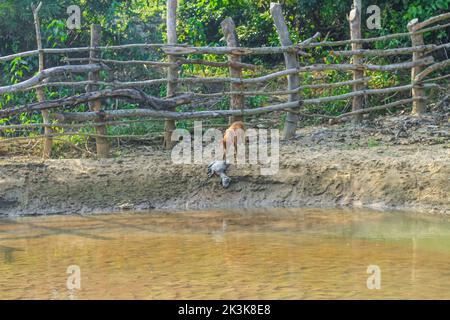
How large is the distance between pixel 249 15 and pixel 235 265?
751cm

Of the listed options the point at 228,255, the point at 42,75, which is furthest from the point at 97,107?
the point at 228,255

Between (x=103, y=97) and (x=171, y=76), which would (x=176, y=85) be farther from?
(x=103, y=97)

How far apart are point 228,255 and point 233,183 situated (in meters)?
2.31

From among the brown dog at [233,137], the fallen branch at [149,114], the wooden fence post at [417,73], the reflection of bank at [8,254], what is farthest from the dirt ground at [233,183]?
the reflection of bank at [8,254]

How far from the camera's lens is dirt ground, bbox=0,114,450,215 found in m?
8.02

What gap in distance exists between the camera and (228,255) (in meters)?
6.17

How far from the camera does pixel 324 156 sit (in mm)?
8586

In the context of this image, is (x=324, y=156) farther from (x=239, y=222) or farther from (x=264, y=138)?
(x=239, y=222)

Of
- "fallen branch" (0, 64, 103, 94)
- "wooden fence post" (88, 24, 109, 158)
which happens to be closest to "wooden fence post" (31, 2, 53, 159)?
"fallen branch" (0, 64, 103, 94)

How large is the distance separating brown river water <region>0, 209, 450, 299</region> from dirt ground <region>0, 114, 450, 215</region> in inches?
11.9

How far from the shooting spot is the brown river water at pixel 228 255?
5188 millimetres

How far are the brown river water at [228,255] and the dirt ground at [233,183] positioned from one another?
303 millimetres
